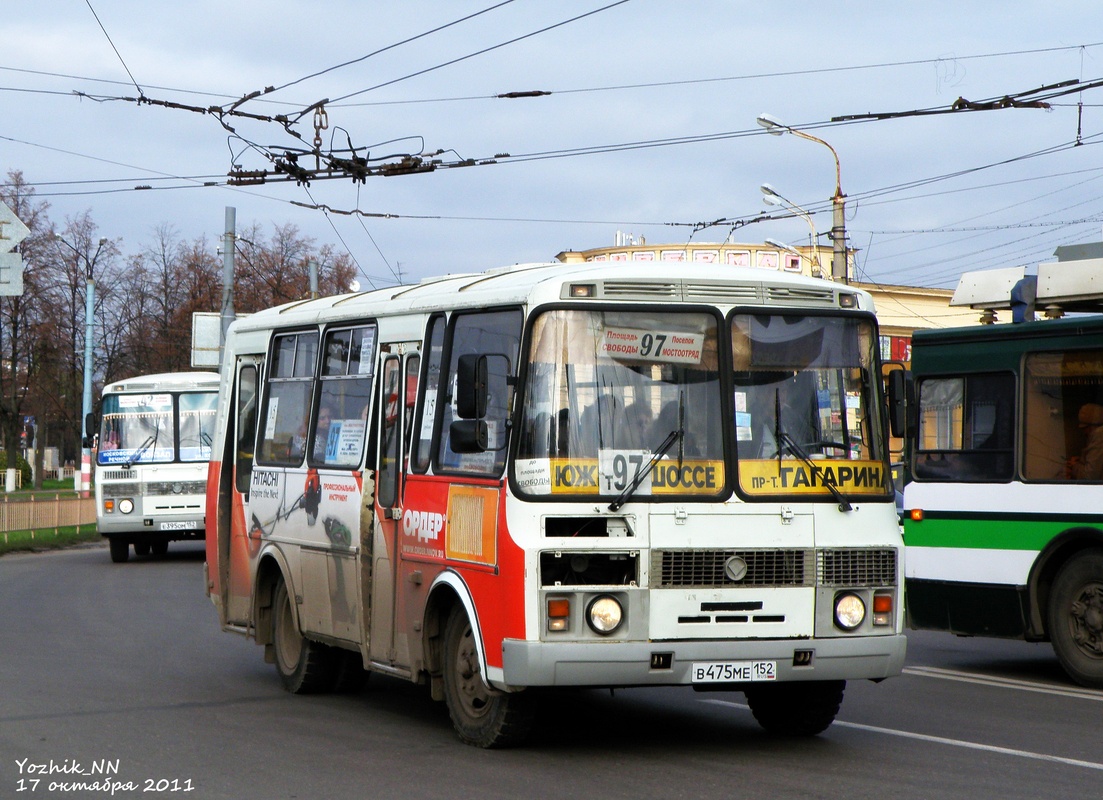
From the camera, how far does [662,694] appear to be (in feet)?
38.3

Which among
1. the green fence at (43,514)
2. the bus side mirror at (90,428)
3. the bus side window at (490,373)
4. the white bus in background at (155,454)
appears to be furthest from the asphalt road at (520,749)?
the green fence at (43,514)

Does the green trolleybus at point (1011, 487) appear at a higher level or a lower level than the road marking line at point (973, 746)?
higher

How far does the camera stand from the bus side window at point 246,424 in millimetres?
12578

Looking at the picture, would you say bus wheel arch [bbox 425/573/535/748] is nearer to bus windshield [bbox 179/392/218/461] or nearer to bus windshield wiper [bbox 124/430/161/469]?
bus windshield [bbox 179/392/218/461]

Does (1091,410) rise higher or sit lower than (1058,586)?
higher

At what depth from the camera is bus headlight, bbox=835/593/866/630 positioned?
28.4 ft

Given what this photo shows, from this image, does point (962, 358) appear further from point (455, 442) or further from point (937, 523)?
point (455, 442)

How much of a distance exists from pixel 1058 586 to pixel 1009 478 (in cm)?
95

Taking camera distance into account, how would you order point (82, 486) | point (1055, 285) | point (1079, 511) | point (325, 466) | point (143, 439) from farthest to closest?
point (82, 486) → point (143, 439) → point (1055, 285) → point (1079, 511) → point (325, 466)

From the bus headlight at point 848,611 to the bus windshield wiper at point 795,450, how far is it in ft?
1.60

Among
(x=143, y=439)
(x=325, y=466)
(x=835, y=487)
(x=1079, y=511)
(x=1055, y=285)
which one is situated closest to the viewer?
(x=835, y=487)

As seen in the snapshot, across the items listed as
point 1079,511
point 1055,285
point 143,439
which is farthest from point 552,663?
point 143,439

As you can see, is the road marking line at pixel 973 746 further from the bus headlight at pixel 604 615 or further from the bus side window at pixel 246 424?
the bus side window at pixel 246 424

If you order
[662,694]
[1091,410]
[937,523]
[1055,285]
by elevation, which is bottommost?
[662,694]
